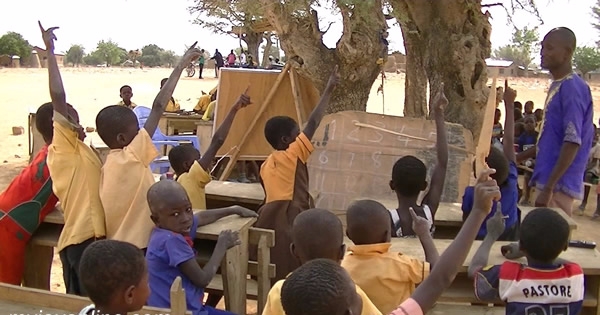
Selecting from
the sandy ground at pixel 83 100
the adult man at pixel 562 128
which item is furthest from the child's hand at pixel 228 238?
the sandy ground at pixel 83 100

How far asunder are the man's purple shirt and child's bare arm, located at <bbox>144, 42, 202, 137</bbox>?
85.3 inches

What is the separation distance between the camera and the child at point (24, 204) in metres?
3.53

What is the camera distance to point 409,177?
10.7 feet

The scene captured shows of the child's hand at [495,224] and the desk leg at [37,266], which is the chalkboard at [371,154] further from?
the child's hand at [495,224]

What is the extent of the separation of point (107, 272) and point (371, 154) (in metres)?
3.79

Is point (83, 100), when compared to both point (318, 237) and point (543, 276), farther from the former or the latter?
point (543, 276)

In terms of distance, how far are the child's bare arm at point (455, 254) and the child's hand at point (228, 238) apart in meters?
1.07

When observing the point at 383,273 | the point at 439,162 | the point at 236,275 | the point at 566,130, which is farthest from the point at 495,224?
the point at 236,275

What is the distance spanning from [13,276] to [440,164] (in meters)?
2.55

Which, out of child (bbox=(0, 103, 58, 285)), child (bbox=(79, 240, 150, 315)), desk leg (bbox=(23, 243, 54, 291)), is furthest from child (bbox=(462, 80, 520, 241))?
desk leg (bbox=(23, 243, 54, 291))

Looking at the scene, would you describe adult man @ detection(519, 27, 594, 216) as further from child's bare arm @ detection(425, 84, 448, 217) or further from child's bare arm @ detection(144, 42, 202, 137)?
child's bare arm @ detection(144, 42, 202, 137)

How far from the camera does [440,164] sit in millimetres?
3771

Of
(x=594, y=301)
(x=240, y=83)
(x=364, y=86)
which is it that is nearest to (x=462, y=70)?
(x=364, y=86)

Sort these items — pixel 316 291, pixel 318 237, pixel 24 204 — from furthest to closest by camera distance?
pixel 24 204, pixel 318 237, pixel 316 291
